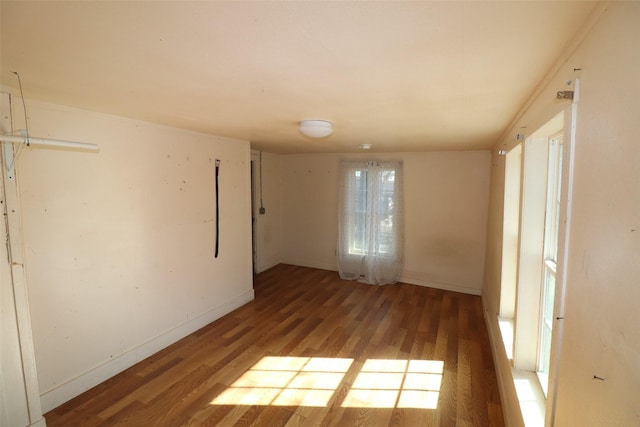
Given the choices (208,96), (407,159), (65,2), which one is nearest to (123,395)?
(208,96)

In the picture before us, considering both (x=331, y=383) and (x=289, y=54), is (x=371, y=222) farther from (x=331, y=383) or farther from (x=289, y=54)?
(x=289, y=54)

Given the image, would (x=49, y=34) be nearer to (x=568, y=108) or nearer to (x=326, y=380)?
(x=568, y=108)

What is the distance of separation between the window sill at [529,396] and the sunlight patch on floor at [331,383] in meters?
0.65

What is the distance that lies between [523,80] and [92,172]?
2.78 metres

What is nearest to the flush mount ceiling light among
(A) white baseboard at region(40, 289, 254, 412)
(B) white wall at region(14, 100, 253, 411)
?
(B) white wall at region(14, 100, 253, 411)

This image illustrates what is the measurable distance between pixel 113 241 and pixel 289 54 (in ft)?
7.08

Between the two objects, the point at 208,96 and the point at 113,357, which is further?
the point at 113,357

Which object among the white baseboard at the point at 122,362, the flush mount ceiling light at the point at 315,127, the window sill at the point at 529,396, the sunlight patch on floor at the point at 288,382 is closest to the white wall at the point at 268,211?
the white baseboard at the point at 122,362

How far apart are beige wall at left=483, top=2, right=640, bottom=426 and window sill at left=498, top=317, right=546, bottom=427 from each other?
22.4 inches

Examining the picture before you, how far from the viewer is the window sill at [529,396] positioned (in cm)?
149

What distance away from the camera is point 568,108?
1.03 metres

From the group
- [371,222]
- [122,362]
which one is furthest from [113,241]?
[371,222]

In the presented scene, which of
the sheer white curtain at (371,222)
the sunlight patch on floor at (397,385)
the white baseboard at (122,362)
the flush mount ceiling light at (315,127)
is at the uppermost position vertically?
the flush mount ceiling light at (315,127)

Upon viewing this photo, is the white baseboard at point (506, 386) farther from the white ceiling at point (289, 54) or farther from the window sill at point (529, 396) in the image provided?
the white ceiling at point (289, 54)
